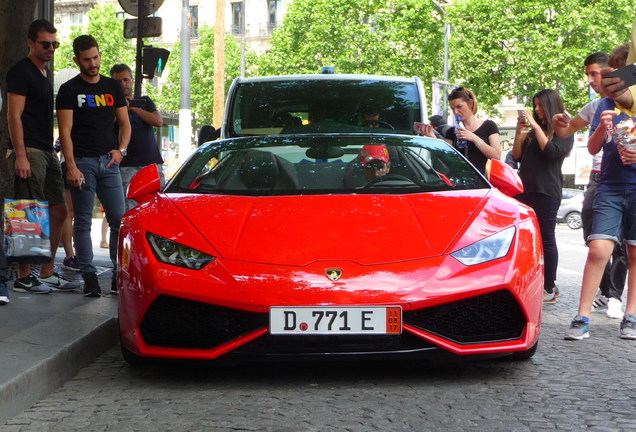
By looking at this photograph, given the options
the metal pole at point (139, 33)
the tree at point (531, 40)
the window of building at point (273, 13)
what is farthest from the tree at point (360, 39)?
the metal pole at point (139, 33)

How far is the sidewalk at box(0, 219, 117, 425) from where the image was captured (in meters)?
4.31

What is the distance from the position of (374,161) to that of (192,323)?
1.55 m

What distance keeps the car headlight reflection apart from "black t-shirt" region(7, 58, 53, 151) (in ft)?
9.09

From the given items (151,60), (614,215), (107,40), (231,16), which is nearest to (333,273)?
(614,215)

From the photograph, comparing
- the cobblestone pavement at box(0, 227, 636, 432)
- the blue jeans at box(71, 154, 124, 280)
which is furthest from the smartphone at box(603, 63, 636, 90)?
the blue jeans at box(71, 154, 124, 280)

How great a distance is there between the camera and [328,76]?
9031 millimetres

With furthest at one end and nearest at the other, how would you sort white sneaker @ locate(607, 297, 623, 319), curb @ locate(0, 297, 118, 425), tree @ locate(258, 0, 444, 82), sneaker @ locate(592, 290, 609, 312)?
tree @ locate(258, 0, 444, 82) < sneaker @ locate(592, 290, 609, 312) < white sneaker @ locate(607, 297, 623, 319) < curb @ locate(0, 297, 118, 425)

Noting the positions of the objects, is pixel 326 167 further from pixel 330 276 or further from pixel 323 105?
pixel 323 105

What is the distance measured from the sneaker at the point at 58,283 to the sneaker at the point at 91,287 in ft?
1.28

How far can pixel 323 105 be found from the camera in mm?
8828

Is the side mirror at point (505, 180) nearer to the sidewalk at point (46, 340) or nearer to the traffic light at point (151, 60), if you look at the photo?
the sidewalk at point (46, 340)

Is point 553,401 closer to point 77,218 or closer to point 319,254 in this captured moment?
point 319,254

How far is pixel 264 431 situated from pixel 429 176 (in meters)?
2.25

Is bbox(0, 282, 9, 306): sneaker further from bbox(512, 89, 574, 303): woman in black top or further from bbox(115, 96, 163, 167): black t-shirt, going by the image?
bbox(512, 89, 574, 303): woman in black top
